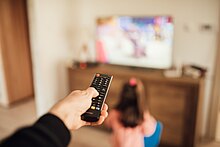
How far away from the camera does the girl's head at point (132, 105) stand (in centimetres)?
159

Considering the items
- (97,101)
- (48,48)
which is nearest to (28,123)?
(48,48)

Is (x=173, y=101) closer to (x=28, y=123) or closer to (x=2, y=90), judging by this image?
(x=28, y=123)

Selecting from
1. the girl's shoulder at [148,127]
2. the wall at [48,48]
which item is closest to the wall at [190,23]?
the wall at [48,48]

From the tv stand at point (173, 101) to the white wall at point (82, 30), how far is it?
379 millimetres

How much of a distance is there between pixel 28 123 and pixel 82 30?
1247 mm

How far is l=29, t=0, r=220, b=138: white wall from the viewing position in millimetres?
2299

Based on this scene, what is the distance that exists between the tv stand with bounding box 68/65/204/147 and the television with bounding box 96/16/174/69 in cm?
15

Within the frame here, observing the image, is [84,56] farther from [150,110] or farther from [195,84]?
[195,84]

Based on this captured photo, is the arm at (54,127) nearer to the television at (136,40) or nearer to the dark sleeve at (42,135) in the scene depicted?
the dark sleeve at (42,135)

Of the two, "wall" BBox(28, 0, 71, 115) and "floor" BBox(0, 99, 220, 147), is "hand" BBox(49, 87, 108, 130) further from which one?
"wall" BBox(28, 0, 71, 115)

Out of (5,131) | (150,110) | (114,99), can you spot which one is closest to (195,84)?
(150,110)

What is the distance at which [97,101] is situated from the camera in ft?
1.93

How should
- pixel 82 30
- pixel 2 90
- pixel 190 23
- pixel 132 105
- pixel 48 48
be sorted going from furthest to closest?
pixel 2 90 < pixel 82 30 < pixel 48 48 < pixel 190 23 < pixel 132 105

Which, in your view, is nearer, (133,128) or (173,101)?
(133,128)
